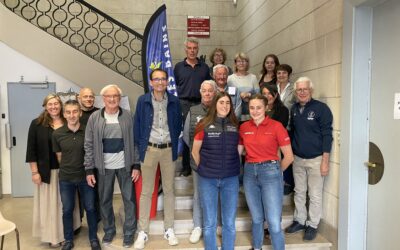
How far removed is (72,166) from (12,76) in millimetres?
2738

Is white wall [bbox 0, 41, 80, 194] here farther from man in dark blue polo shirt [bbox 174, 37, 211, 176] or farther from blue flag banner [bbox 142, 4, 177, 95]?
man in dark blue polo shirt [bbox 174, 37, 211, 176]

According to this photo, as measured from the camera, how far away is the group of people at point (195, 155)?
2.66m

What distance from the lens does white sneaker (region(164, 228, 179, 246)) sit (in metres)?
2.99

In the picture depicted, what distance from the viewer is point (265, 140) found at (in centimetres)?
263

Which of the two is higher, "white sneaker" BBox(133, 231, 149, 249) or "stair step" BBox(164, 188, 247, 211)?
"stair step" BBox(164, 188, 247, 211)

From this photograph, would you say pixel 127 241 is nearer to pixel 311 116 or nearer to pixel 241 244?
pixel 241 244

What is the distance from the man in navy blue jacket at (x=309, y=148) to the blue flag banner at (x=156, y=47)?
54.0 inches

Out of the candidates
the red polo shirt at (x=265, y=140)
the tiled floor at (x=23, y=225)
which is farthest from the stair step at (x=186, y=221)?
the red polo shirt at (x=265, y=140)

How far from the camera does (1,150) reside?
496cm

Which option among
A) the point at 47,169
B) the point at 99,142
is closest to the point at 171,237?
the point at 99,142

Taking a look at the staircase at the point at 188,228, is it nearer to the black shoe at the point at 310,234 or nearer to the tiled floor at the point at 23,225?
the black shoe at the point at 310,234

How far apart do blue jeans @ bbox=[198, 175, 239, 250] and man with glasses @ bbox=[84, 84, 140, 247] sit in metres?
0.69

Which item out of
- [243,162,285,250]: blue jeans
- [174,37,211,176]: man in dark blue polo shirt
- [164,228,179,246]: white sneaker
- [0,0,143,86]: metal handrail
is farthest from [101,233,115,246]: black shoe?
[0,0,143,86]: metal handrail

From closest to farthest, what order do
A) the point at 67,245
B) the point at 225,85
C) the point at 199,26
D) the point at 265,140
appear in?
the point at 265,140 → the point at 67,245 → the point at 225,85 → the point at 199,26
